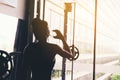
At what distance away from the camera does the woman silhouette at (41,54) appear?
7.28 ft

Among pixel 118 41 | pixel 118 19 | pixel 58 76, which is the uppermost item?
pixel 118 19

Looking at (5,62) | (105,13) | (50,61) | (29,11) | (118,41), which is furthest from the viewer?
(105,13)

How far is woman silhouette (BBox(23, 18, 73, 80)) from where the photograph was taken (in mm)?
2219

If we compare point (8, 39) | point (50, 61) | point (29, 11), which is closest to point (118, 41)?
point (29, 11)

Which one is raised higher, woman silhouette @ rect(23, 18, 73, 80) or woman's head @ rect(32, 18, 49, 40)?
woman's head @ rect(32, 18, 49, 40)

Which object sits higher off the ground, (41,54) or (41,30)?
(41,30)

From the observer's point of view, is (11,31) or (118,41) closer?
(11,31)

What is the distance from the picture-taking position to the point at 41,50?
2256mm

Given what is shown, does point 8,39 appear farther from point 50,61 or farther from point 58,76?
point 50,61

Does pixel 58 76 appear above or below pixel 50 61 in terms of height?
below

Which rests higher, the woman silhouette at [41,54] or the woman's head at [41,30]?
the woman's head at [41,30]

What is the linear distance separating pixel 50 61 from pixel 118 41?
194cm

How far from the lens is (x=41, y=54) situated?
89.0 inches

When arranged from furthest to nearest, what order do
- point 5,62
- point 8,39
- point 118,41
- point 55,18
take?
point 55,18 → point 118,41 → point 8,39 → point 5,62
